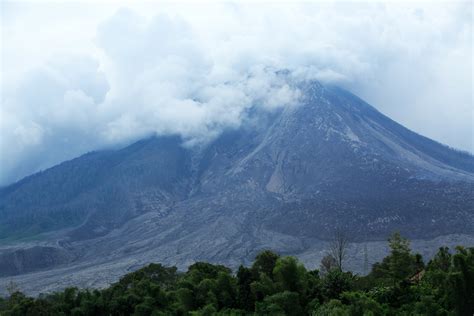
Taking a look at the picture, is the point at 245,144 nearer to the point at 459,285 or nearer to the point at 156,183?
the point at 156,183

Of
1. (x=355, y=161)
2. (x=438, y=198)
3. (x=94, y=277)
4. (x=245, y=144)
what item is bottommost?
(x=94, y=277)

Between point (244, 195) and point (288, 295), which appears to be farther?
point (244, 195)

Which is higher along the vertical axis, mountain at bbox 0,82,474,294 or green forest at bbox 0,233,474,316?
mountain at bbox 0,82,474,294

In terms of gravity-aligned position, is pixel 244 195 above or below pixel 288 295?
above

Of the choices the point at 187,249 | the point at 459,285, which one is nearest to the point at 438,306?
the point at 459,285

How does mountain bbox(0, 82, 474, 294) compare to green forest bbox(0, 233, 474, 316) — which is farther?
mountain bbox(0, 82, 474, 294)
